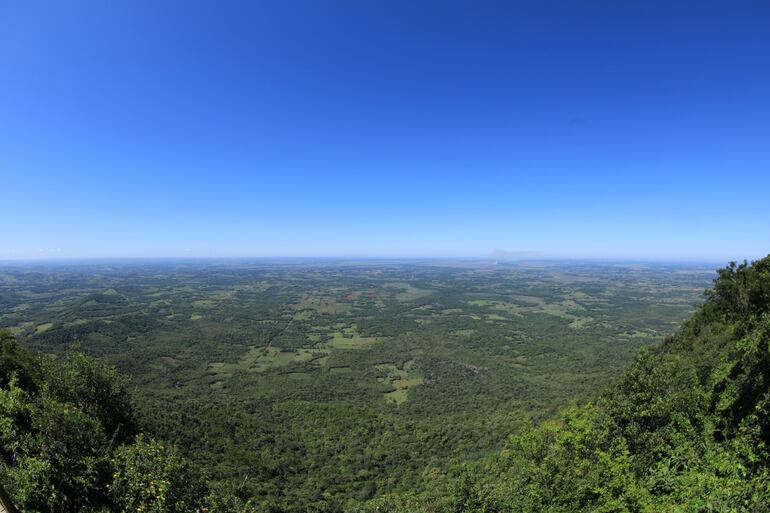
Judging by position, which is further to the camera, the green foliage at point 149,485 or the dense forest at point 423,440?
the dense forest at point 423,440

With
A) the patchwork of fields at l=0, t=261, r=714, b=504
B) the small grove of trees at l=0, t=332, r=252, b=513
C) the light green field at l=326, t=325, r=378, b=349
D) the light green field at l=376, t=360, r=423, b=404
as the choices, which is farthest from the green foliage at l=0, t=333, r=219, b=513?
the light green field at l=326, t=325, r=378, b=349

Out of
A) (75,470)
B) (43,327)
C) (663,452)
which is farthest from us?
(43,327)

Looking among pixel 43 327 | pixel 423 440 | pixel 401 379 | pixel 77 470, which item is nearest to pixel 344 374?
pixel 401 379

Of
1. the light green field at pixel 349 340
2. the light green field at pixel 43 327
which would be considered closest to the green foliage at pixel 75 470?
the light green field at pixel 349 340

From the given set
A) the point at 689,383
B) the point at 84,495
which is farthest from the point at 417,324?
the point at 84,495

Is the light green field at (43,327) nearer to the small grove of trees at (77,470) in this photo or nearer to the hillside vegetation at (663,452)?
the small grove of trees at (77,470)

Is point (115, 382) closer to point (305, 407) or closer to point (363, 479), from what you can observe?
point (363, 479)

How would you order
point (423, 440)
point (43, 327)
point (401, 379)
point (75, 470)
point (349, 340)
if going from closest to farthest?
point (75, 470) < point (423, 440) < point (401, 379) < point (43, 327) < point (349, 340)

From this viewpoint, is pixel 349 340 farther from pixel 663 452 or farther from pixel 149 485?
pixel 149 485

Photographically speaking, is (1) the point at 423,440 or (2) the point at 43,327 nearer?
(1) the point at 423,440
